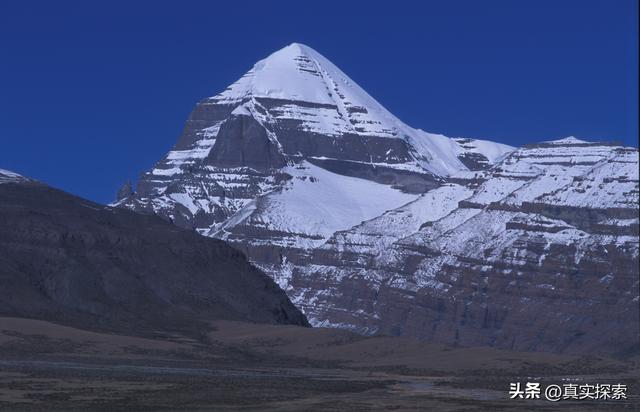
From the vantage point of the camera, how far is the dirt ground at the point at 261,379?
128750mm

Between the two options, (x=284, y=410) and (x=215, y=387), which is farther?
(x=215, y=387)

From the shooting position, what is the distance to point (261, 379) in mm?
159375

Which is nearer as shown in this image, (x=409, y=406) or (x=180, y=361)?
(x=409, y=406)

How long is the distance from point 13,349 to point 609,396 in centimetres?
7462

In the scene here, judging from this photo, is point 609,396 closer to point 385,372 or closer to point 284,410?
point 284,410

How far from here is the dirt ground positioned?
128750mm

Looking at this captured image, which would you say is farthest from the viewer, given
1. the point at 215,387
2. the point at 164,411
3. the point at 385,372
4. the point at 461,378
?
the point at 385,372

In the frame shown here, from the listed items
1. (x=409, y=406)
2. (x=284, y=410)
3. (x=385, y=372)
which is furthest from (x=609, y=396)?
(x=385, y=372)

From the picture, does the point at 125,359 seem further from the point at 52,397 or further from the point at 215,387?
the point at 52,397

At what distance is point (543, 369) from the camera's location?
7293 inches

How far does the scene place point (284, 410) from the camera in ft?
407

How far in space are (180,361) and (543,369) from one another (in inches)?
1425

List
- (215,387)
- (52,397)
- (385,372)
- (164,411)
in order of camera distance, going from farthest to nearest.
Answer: (385,372) → (215,387) → (52,397) → (164,411)

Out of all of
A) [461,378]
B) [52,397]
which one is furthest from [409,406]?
[461,378]
